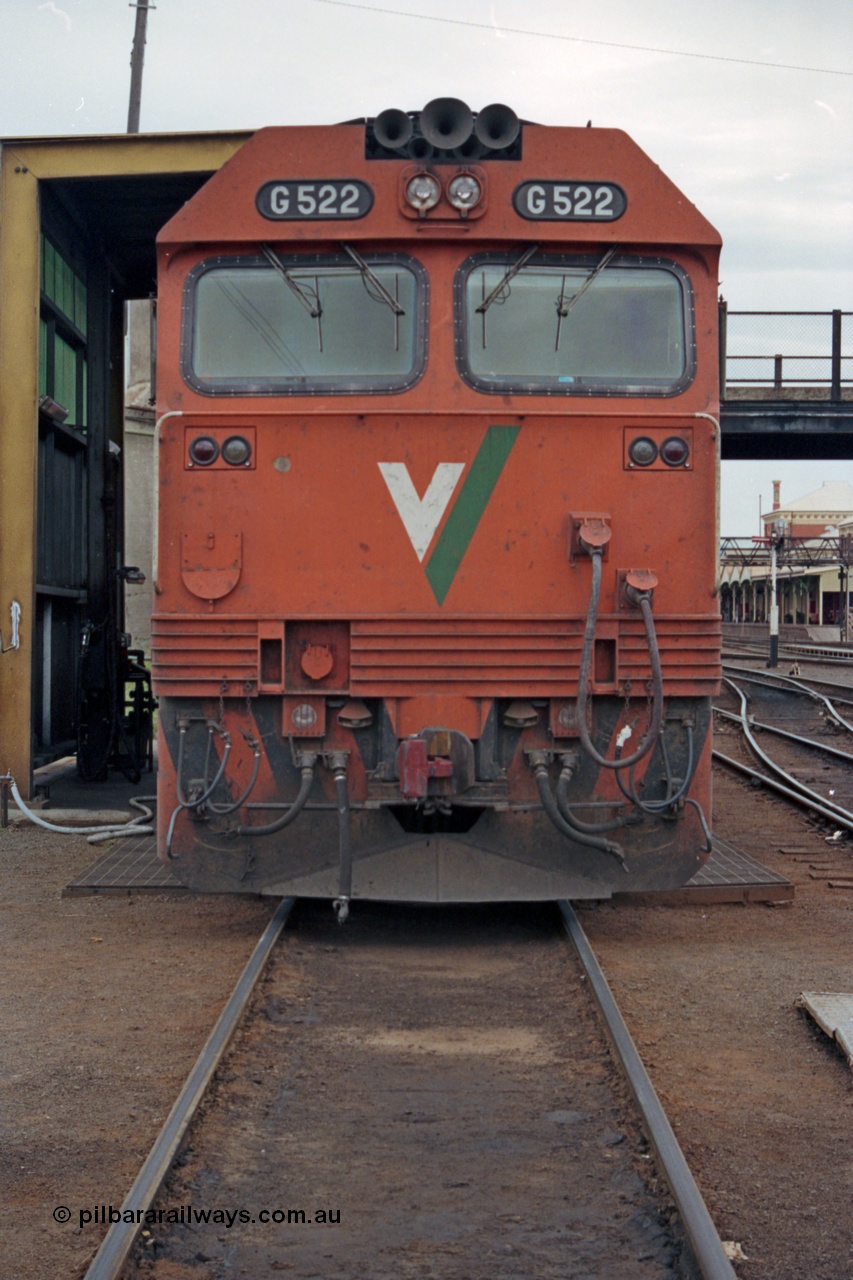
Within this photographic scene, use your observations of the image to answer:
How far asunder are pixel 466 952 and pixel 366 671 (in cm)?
162

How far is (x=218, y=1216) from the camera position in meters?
3.90

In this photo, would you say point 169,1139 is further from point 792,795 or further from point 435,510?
point 792,795

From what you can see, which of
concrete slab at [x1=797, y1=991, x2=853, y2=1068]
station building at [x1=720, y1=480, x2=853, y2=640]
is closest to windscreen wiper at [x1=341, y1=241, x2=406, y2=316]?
concrete slab at [x1=797, y1=991, x2=853, y2=1068]

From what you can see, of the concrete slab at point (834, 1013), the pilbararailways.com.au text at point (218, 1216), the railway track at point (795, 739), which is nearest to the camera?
the pilbararailways.com.au text at point (218, 1216)

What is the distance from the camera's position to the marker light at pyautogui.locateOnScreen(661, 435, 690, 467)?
681 centimetres

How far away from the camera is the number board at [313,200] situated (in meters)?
6.84

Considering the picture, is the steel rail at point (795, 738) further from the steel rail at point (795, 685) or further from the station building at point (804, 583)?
the station building at point (804, 583)

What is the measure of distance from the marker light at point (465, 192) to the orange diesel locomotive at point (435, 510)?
0.02 meters

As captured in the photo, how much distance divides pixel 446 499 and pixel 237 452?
3.44 feet

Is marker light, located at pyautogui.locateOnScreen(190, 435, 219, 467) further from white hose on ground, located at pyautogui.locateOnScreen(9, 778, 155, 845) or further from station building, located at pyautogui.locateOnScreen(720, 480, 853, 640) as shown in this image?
station building, located at pyautogui.locateOnScreen(720, 480, 853, 640)

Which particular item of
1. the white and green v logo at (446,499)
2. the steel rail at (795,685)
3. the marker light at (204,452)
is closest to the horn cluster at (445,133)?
the white and green v logo at (446,499)

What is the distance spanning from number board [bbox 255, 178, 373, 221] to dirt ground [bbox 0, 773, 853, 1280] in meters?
3.73

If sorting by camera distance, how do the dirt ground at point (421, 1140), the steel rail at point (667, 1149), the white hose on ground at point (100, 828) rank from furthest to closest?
the white hose on ground at point (100, 828)
the dirt ground at point (421, 1140)
the steel rail at point (667, 1149)

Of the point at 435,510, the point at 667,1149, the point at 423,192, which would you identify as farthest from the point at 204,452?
the point at 667,1149
